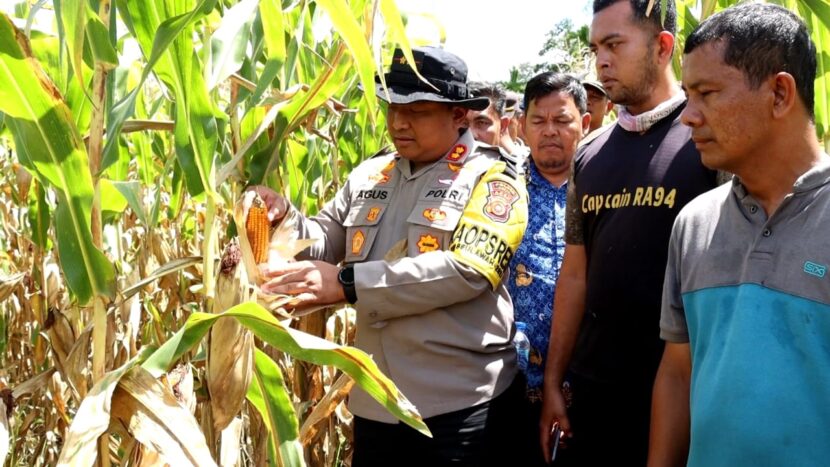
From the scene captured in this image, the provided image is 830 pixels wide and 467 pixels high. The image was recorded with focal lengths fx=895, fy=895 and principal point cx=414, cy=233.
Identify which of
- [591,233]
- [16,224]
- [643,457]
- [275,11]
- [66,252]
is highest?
[275,11]

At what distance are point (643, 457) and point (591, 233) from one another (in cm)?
51

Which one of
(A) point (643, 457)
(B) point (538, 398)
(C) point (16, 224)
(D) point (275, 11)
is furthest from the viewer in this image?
(C) point (16, 224)

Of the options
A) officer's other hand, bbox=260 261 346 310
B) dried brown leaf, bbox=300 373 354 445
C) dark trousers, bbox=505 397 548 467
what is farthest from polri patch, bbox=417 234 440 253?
dark trousers, bbox=505 397 548 467

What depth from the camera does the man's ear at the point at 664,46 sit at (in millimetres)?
2016

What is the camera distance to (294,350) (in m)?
1.32

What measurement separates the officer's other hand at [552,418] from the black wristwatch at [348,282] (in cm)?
54

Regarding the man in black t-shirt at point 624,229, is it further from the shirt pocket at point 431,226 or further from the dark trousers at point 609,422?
the shirt pocket at point 431,226

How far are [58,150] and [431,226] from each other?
1.01 metres

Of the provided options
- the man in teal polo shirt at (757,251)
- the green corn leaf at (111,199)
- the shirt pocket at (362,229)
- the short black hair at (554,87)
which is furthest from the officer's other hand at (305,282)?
the short black hair at (554,87)

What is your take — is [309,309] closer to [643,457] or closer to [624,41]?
[643,457]

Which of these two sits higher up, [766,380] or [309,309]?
[766,380]

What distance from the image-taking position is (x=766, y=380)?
1.36 meters

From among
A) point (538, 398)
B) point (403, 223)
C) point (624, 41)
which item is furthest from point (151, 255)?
point (624, 41)

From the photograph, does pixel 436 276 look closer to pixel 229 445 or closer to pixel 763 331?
pixel 229 445
